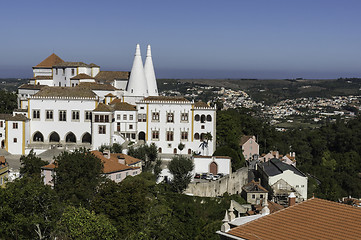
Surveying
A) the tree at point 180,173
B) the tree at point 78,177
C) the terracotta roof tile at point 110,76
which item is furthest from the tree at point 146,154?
the terracotta roof tile at point 110,76

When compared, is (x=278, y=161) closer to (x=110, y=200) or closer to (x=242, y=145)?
(x=242, y=145)

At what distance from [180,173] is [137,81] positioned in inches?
650

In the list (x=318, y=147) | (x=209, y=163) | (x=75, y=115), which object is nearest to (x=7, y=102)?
(x=75, y=115)

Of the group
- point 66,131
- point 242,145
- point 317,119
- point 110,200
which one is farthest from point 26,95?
point 317,119

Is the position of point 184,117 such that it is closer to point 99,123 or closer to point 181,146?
point 181,146

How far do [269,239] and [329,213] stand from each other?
189 cm

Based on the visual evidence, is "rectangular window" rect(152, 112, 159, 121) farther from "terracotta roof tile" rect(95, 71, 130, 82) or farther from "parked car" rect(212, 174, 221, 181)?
"terracotta roof tile" rect(95, 71, 130, 82)

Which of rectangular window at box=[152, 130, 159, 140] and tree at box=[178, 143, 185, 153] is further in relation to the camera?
rectangular window at box=[152, 130, 159, 140]

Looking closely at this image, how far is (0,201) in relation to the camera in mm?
21516

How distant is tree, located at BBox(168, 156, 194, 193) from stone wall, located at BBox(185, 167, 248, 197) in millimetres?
649

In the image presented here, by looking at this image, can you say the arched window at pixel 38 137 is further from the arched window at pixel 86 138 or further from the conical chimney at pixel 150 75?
the conical chimney at pixel 150 75

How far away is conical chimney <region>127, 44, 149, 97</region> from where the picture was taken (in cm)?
5225

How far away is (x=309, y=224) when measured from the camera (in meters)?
13.8

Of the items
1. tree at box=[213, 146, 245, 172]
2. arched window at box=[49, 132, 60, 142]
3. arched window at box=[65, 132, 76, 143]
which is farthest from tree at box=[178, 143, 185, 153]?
arched window at box=[49, 132, 60, 142]
